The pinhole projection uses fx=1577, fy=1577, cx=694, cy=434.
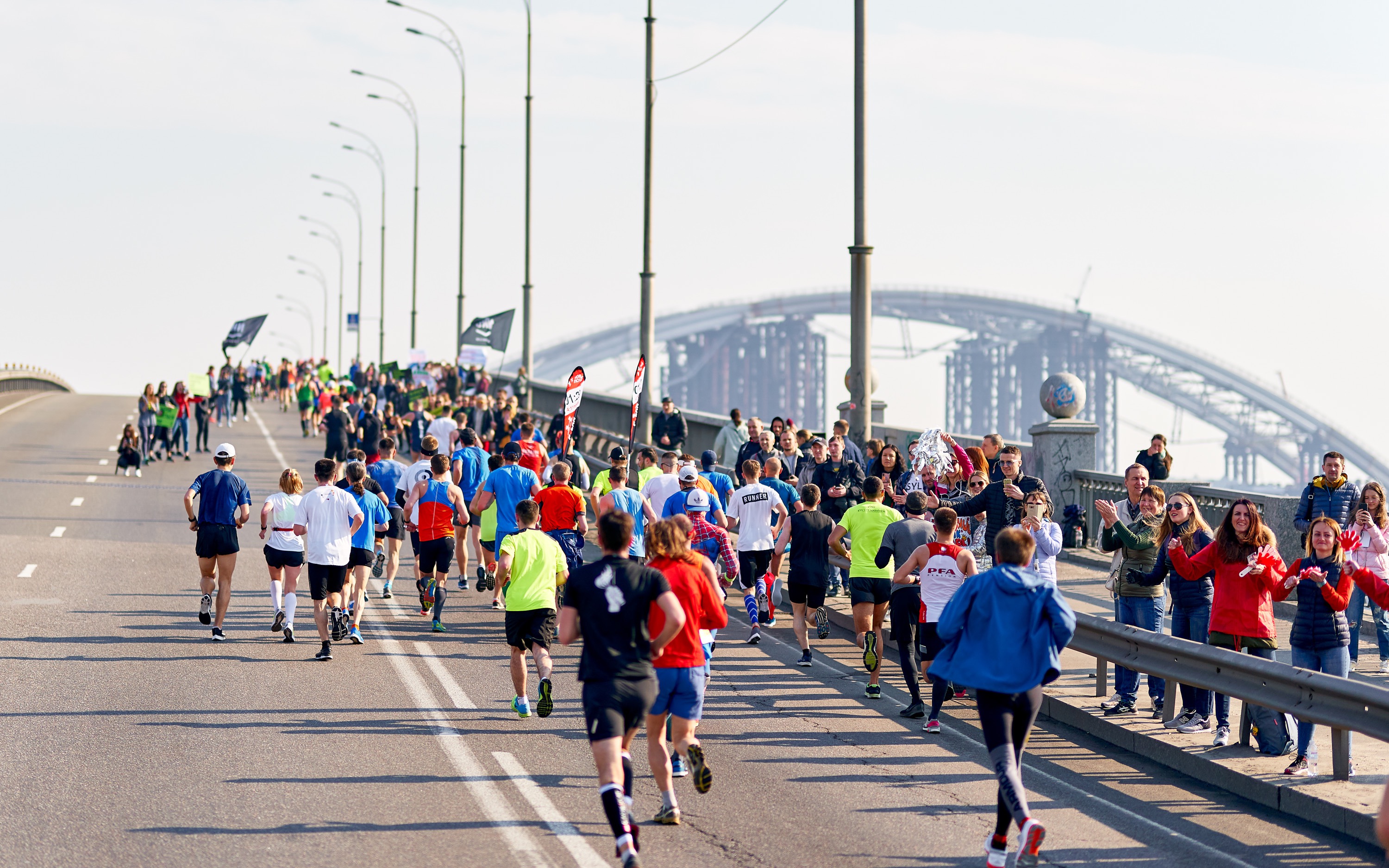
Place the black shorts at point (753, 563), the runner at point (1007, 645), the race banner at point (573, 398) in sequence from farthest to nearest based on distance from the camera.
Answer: the race banner at point (573, 398) → the black shorts at point (753, 563) → the runner at point (1007, 645)

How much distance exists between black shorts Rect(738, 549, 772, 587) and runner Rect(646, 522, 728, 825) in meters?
6.57

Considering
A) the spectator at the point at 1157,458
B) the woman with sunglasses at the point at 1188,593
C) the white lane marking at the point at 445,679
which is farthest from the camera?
the spectator at the point at 1157,458

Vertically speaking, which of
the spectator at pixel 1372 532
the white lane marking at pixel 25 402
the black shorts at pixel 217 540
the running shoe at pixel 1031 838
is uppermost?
the white lane marking at pixel 25 402

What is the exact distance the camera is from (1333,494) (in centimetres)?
1434

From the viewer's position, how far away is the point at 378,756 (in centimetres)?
1005

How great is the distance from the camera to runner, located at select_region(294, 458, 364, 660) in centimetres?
1374

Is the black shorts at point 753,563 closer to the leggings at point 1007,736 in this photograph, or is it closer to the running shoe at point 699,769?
the running shoe at point 699,769

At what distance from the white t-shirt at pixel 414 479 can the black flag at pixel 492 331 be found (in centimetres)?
2294

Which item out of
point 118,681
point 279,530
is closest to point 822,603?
point 279,530

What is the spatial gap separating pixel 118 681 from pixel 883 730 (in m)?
6.12

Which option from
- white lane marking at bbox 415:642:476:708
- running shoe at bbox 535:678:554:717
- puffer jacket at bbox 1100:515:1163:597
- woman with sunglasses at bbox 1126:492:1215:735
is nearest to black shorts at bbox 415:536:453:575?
white lane marking at bbox 415:642:476:708

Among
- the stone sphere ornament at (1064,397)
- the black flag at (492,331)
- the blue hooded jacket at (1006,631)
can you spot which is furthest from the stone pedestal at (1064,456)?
the black flag at (492,331)

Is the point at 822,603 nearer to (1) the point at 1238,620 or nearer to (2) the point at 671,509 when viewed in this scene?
(2) the point at 671,509

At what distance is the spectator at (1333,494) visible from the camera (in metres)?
14.2
